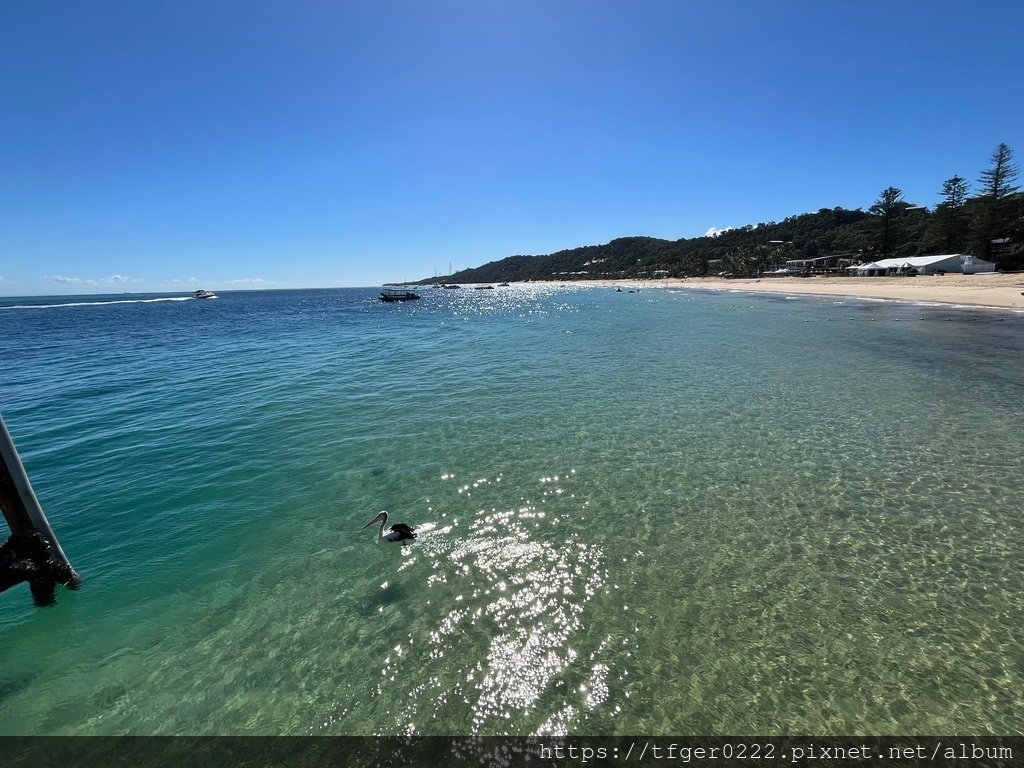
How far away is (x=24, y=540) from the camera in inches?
226

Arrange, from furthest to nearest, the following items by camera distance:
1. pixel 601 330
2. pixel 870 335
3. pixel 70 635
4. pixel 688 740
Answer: pixel 601 330 < pixel 870 335 < pixel 70 635 < pixel 688 740

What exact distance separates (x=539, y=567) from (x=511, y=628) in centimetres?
128

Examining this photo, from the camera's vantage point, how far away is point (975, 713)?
13.9ft

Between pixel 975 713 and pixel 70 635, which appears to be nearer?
pixel 975 713

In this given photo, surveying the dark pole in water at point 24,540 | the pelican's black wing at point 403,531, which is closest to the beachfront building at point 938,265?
the pelican's black wing at point 403,531

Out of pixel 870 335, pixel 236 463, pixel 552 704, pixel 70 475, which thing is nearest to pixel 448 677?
pixel 552 704

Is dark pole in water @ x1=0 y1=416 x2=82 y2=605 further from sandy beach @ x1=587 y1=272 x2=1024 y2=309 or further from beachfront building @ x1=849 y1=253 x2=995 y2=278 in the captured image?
beachfront building @ x1=849 y1=253 x2=995 y2=278

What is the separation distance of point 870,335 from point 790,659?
32868 mm

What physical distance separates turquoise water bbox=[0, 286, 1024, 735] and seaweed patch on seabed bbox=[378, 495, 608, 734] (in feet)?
0.12

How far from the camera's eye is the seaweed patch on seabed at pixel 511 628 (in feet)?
14.8

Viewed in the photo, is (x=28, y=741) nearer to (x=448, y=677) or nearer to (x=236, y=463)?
(x=448, y=677)

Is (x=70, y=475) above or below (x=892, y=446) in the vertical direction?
above

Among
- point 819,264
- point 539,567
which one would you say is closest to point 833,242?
point 819,264

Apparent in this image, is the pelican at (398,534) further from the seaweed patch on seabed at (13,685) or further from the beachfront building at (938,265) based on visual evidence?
the beachfront building at (938,265)
